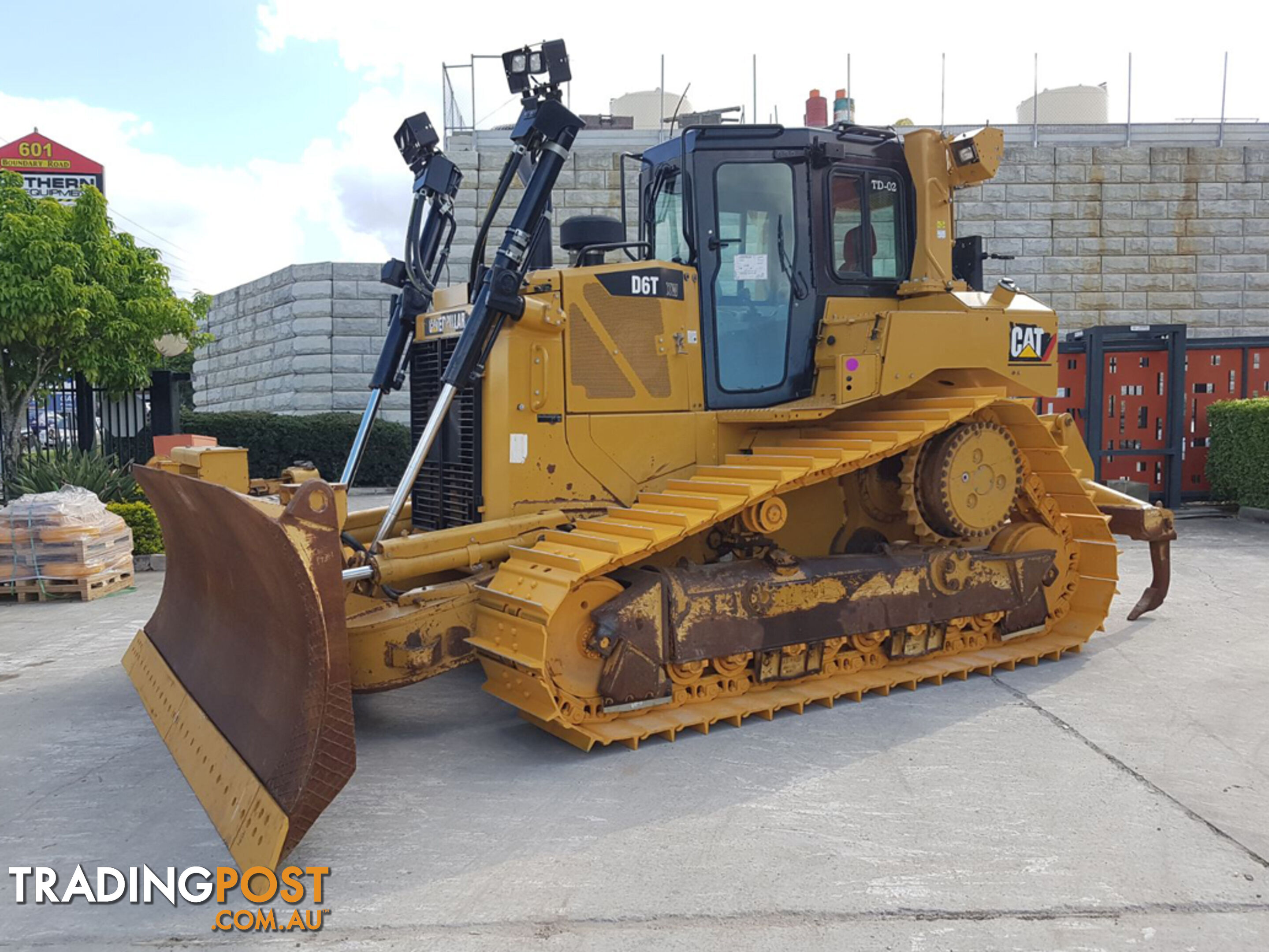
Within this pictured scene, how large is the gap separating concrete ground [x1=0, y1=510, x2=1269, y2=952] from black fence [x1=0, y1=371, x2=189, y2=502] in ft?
25.3

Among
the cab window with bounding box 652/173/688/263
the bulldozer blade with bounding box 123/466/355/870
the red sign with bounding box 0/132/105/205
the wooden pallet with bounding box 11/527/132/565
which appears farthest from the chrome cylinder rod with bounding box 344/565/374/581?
the red sign with bounding box 0/132/105/205

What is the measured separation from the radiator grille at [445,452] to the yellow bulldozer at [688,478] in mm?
21

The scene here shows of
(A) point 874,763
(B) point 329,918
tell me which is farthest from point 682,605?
(B) point 329,918

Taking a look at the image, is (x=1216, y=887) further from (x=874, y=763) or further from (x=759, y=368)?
(x=759, y=368)

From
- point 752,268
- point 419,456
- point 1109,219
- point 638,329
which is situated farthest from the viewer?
point 1109,219

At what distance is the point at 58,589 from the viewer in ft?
30.6

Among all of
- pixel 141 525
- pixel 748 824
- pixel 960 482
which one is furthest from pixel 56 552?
pixel 960 482

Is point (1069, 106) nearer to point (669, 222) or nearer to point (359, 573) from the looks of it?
point (669, 222)

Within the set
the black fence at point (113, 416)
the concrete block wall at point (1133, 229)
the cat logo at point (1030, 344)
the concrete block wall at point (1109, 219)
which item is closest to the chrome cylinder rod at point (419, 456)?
the cat logo at point (1030, 344)

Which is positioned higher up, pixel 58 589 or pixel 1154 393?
pixel 1154 393

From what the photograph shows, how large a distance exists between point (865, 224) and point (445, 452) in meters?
3.15

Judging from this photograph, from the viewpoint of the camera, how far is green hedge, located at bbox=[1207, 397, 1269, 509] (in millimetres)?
13094

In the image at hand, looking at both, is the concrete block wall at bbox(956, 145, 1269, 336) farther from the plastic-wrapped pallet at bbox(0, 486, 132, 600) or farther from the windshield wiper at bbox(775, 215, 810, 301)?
the plastic-wrapped pallet at bbox(0, 486, 132, 600)

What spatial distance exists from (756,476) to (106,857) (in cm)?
355
